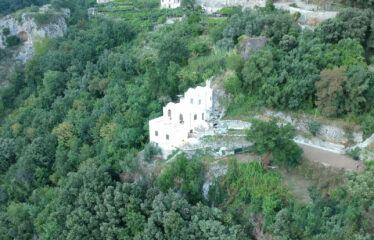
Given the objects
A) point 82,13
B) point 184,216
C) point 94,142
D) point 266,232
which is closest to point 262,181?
point 266,232

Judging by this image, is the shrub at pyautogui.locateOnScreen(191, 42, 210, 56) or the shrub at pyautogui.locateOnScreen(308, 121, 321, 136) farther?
the shrub at pyautogui.locateOnScreen(191, 42, 210, 56)

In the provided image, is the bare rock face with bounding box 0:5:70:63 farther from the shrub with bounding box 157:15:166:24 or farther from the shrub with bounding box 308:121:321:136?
the shrub with bounding box 308:121:321:136

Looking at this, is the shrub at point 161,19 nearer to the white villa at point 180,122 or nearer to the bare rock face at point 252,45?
the bare rock face at point 252,45

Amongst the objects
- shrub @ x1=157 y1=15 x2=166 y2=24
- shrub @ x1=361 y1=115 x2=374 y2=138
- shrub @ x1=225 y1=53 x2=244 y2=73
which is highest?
shrub @ x1=157 y1=15 x2=166 y2=24

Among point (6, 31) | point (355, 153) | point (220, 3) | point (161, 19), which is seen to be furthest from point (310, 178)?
point (6, 31)

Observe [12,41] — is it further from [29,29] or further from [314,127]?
[314,127]

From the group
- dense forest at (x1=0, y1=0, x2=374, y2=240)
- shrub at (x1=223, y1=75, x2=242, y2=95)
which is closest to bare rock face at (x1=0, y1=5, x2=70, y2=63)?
dense forest at (x1=0, y1=0, x2=374, y2=240)

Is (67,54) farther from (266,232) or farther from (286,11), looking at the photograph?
(266,232)
